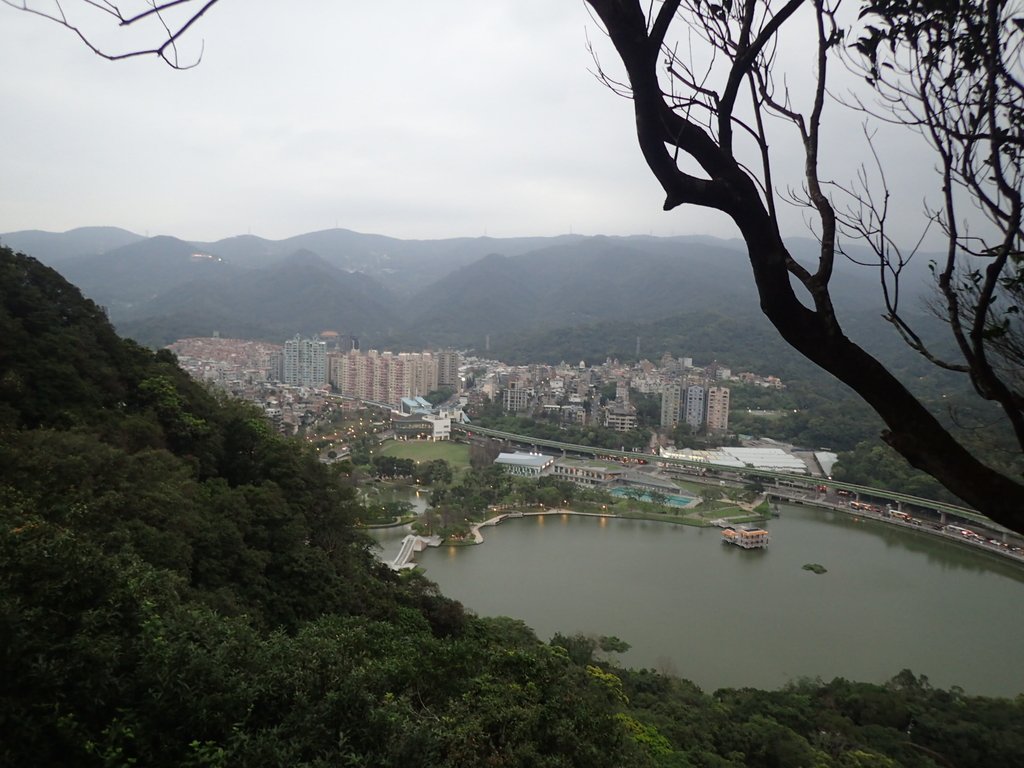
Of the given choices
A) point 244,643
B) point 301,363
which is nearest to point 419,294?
point 301,363

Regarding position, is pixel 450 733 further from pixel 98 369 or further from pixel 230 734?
pixel 98 369

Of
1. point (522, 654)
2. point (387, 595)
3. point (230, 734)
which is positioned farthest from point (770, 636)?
point (230, 734)

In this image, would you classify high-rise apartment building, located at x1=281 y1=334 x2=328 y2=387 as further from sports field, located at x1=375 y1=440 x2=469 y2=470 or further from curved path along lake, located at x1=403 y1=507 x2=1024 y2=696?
curved path along lake, located at x1=403 y1=507 x2=1024 y2=696

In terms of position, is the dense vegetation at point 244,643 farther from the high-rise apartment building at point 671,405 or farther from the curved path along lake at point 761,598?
the high-rise apartment building at point 671,405

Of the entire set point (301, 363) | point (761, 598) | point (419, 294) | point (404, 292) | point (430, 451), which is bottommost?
point (430, 451)

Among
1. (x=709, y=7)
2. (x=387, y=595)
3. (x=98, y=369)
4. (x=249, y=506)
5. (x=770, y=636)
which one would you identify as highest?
(x=709, y=7)

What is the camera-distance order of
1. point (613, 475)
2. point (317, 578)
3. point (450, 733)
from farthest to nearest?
point (613, 475) < point (317, 578) < point (450, 733)

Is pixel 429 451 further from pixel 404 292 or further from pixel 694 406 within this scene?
pixel 404 292
